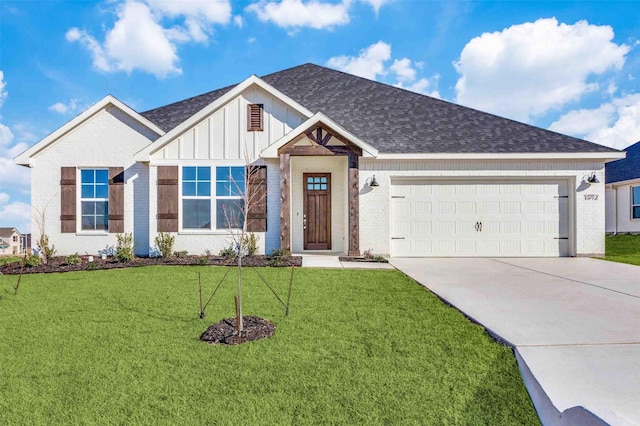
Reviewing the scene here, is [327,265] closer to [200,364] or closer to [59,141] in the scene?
[200,364]

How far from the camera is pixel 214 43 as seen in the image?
31.6 ft

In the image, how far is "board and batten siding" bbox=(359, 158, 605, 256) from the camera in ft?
33.3

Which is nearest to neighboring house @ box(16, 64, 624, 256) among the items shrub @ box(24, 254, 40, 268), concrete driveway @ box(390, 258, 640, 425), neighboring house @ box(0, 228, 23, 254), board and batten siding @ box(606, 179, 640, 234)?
shrub @ box(24, 254, 40, 268)

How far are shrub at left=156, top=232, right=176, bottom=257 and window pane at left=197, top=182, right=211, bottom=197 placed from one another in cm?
153

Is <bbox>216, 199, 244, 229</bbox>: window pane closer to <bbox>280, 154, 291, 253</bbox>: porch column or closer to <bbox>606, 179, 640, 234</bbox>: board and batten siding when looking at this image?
<bbox>280, 154, 291, 253</bbox>: porch column

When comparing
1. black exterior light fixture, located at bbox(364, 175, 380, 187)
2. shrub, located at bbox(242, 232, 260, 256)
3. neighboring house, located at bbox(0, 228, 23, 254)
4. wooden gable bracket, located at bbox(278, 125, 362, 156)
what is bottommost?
neighboring house, located at bbox(0, 228, 23, 254)

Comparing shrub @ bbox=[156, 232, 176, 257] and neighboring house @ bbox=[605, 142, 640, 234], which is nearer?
shrub @ bbox=[156, 232, 176, 257]

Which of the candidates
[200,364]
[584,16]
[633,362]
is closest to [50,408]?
[200,364]

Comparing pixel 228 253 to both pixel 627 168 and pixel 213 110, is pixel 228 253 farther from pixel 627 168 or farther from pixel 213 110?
pixel 627 168

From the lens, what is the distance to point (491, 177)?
10336mm

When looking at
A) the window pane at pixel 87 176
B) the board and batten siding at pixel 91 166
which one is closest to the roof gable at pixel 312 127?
the board and batten siding at pixel 91 166

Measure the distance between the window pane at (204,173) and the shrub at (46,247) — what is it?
4.99 m

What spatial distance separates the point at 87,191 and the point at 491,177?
41.2ft

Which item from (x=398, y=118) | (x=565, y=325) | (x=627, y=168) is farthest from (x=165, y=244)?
(x=627, y=168)
